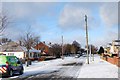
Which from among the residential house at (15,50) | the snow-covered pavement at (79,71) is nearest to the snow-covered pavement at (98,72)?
the snow-covered pavement at (79,71)

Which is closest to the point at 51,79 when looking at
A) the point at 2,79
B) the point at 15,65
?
the point at 2,79

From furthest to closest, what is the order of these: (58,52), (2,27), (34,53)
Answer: (58,52)
(34,53)
(2,27)

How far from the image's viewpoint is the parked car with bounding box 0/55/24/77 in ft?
66.6

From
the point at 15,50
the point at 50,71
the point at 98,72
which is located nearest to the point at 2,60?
the point at 50,71

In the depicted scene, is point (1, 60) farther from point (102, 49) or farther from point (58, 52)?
point (102, 49)

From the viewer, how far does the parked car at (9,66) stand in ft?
66.6

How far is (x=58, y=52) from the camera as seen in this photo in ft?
344

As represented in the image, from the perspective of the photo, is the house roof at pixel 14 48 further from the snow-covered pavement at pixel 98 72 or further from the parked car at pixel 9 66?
the parked car at pixel 9 66

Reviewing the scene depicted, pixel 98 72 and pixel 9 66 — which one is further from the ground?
pixel 9 66

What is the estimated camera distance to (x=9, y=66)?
68.2ft

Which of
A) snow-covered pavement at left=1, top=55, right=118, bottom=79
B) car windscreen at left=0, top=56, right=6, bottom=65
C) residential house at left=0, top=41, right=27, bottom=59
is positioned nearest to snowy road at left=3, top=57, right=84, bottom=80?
snow-covered pavement at left=1, top=55, right=118, bottom=79

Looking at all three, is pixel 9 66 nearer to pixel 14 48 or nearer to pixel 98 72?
pixel 98 72

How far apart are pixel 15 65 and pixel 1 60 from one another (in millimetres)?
1409

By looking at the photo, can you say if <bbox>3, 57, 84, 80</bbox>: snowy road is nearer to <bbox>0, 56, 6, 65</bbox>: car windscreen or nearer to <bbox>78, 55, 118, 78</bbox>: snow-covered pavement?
<bbox>78, 55, 118, 78</bbox>: snow-covered pavement
